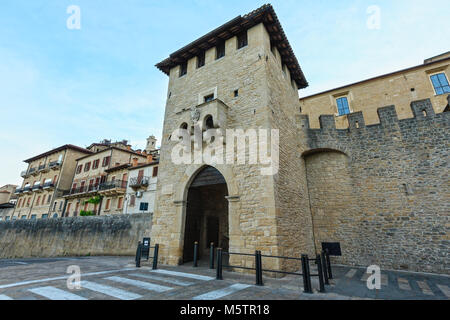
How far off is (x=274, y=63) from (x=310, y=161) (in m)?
5.14

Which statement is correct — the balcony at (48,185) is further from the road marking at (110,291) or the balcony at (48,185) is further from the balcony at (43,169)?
the road marking at (110,291)

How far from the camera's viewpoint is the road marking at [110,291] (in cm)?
389

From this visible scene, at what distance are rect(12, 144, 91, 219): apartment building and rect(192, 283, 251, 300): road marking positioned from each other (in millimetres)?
29796

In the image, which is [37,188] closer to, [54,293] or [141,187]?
[141,187]

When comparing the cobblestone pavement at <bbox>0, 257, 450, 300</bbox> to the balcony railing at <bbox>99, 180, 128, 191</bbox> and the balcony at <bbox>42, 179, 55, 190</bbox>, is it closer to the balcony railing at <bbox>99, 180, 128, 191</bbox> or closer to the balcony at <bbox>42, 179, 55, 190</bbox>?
the balcony railing at <bbox>99, 180, 128, 191</bbox>

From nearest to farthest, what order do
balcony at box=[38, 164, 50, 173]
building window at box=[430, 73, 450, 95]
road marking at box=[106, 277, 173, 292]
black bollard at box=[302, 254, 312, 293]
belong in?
1. black bollard at box=[302, 254, 312, 293]
2. road marking at box=[106, 277, 173, 292]
3. building window at box=[430, 73, 450, 95]
4. balcony at box=[38, 164, 50, 173]

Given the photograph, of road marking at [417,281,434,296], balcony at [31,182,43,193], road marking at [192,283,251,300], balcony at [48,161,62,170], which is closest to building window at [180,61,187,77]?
road marking at [192,283,251,300]

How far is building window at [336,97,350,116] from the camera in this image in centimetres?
1569

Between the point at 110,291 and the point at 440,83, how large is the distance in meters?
21.0

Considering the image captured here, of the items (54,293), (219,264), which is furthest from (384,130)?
(54,293)

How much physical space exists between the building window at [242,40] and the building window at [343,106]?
10.4 m

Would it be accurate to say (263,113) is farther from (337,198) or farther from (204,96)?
(337,198)

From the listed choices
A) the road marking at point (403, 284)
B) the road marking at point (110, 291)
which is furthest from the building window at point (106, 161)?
the road marking at point (403, 284)

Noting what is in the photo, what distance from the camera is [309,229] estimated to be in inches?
360
